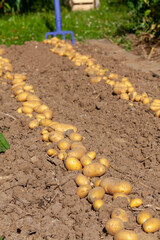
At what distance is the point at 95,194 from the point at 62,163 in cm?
51

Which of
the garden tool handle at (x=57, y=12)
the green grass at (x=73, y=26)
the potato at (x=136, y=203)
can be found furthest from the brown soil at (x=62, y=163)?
the green grass at (x=73, y=26)

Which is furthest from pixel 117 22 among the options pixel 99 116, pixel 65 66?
pixel 99 116

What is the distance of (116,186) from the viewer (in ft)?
7.68

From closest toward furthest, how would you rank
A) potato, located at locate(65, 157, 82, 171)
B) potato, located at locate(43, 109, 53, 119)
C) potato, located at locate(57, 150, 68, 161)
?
potato, located at locate(65, 157, 82, 171) → potato, located at locate(57, 150, 68, 161) → potato, located at locate(43, 109, 53, 119)

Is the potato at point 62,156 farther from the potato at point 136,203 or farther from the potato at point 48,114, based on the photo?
the potato at point 48,114

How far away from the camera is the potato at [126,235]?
76.1 inches

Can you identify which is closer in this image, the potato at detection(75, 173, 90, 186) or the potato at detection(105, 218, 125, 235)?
the potato at detection(105, 218, 125, 235)

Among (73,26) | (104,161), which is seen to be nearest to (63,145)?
(104,161)

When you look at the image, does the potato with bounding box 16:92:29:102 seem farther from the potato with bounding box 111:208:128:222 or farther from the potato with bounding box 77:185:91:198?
the potato with bounding box 111:208:128:222

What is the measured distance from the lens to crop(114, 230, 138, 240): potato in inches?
76.1

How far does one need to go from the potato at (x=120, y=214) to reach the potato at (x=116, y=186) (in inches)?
8.5

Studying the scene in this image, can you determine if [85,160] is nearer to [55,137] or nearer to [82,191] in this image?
[82,191]

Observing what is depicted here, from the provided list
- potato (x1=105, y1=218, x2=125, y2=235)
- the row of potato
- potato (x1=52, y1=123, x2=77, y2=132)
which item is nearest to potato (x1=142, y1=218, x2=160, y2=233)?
potato (x1=105, y1=218, x2=125, y2=235)

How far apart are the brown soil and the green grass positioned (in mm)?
2069
